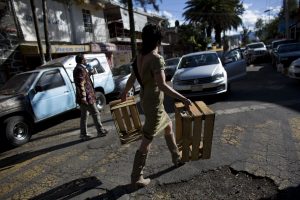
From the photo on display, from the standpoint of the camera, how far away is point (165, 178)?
4.05 metres

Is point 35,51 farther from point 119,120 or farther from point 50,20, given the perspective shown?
point 119,120

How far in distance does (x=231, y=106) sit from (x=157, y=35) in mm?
5011

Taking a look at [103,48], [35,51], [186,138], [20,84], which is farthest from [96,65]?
[103,48]

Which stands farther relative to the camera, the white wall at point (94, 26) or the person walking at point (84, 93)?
the white wall at point (94, 26)

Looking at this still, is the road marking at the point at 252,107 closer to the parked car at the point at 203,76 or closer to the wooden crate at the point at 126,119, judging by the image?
the parked car at the point at 203,76

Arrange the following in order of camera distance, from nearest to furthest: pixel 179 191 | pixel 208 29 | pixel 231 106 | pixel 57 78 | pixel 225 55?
1. pixel 179 191
2. pixel 231 106
3. pixel 57 78
4. pixel 225 55
5. pixel 208 29

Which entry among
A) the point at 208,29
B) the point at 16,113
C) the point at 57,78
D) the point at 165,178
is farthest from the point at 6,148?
the point at 208,29

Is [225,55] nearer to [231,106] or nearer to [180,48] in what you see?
[231,106]

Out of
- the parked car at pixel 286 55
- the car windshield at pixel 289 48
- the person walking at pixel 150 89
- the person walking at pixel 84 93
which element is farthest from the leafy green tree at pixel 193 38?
the person walking at pixel 150 89

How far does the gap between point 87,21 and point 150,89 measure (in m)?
20.0

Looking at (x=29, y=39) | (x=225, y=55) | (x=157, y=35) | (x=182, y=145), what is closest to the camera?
(x=157, y=35)

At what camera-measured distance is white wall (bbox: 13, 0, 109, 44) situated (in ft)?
52.1

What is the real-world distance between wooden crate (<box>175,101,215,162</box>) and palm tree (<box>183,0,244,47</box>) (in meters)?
38.8

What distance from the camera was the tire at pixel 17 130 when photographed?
22.1ft
